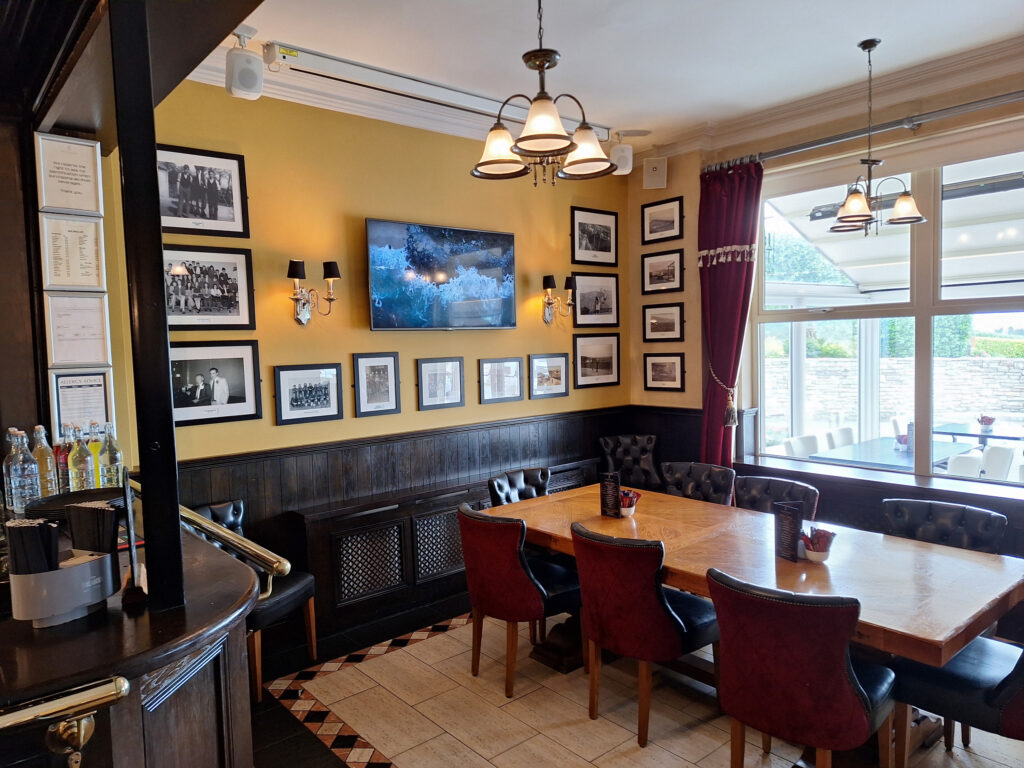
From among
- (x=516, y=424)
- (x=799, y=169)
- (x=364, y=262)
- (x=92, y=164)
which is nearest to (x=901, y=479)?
(x=799, y=169)

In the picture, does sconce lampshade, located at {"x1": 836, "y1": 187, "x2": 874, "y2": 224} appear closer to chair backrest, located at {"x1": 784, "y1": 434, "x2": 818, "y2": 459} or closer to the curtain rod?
the curtain rod

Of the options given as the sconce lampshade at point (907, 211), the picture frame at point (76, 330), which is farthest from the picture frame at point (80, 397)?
the sconce lampshade at point (907, 211)

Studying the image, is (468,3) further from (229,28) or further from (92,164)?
(92,164)

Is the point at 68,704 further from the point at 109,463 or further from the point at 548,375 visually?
the point at 548,375

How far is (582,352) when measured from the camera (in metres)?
5.62

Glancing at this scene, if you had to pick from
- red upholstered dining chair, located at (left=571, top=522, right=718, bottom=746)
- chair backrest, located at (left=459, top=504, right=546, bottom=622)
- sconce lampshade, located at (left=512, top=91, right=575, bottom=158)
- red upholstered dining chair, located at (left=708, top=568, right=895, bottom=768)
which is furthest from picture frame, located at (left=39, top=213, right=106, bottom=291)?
red upholstered dining chair, located at (left=708, top=568, right=895, bottom=768)

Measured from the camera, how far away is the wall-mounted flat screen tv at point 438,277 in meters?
4.28

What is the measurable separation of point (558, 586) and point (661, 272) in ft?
10.4

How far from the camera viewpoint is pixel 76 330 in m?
2.80

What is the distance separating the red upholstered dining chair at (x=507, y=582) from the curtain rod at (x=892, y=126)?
3434 millimetres

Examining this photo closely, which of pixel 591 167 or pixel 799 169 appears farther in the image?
pixel 799 169

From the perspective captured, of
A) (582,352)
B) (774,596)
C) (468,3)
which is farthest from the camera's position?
(582,352)

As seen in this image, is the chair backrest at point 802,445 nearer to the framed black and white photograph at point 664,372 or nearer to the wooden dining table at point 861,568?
the framed black and white photograph at point 664,372

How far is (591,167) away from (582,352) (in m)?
2.86
